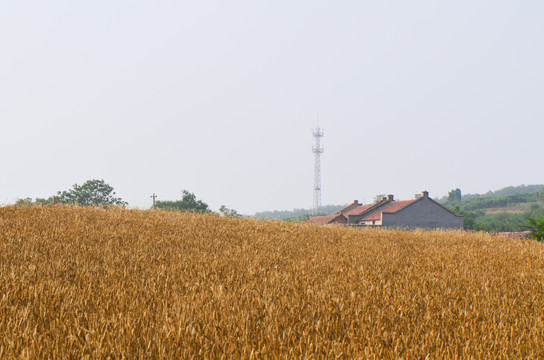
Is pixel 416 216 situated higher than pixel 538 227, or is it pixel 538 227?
pixel 416 216

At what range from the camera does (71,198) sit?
85.6 meters

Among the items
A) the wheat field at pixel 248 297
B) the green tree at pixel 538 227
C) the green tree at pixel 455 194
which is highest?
the green tree at pixel 455 194

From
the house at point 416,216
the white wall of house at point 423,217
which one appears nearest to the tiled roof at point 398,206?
the house at point 416,216

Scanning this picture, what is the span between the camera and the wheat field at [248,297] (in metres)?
4.02

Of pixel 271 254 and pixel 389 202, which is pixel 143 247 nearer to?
pixel 271 254

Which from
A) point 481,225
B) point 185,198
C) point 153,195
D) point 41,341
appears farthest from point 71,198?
point 41,341

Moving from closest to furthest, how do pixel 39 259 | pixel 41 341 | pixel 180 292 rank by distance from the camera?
pixel 41 341
pixel 180 292
pixel 39 259

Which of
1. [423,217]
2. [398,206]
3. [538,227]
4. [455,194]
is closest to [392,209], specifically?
[398,206]

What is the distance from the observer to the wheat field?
402 centimetres

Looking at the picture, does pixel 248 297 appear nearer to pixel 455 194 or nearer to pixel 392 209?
pixel 392 209

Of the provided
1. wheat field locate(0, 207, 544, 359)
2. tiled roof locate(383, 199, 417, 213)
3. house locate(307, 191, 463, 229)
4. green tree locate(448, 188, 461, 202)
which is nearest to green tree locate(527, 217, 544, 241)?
wheat field locate(0, 207, 544, 359)

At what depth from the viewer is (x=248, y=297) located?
5.75 metres

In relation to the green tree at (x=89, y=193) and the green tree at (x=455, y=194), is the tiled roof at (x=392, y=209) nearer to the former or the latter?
the green tree at (x=89, y=193)

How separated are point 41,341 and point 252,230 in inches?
481
